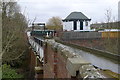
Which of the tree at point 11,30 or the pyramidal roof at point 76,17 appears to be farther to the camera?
the pyramidal roof at point 76,17

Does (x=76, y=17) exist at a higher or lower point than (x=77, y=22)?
higher

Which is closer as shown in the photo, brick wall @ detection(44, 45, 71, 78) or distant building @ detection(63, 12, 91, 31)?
brick wall @ detection(44, 45, 71, 78)

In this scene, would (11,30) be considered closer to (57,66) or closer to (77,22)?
(57,66)

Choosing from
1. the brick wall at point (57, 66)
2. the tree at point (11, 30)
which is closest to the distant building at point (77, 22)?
the tree at point (11, 30)

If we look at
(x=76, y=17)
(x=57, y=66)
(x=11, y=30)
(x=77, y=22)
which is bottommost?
(x=57, y=66)

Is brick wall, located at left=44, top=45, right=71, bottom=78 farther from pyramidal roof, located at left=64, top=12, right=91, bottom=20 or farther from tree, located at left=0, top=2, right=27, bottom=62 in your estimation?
pyramidal roof, located at left=64, top=12, right=91, bottom=20

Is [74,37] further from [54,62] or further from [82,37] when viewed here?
[54,62]

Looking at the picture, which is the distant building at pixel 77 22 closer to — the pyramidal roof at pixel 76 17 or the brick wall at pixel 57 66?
the pyramidal roof at pixel 76 17

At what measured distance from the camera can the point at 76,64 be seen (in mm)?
2529

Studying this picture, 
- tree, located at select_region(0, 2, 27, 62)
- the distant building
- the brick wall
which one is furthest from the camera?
the distant building

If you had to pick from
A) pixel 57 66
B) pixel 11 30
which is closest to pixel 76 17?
pixel 11 30

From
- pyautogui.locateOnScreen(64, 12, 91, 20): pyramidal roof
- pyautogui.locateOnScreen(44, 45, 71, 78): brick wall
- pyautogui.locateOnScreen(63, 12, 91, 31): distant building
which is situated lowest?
pyautogui.locateOnScreen(44, 45, 71, 78): brick wall

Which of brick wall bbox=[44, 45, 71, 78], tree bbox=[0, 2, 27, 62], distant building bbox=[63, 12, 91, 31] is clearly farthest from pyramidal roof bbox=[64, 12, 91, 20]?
brick wall bbox=[44, 45, 71, 78]

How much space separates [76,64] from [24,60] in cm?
1708
